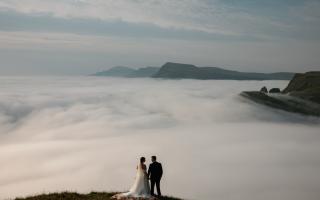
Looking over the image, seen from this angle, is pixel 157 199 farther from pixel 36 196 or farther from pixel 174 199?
pixel 36 196

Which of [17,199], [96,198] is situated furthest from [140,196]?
[17,199]

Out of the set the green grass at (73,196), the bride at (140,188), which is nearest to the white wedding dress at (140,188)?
the bride at (140,188)

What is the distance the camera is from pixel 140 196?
35.3 meters

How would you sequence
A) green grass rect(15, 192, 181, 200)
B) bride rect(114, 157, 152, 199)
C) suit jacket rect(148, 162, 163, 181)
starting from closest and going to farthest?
bride rect(114, 157, 152, 199)
green grass rect(15, 192, 181, 200)
suit jacket rect(148, 162, 163, 181)

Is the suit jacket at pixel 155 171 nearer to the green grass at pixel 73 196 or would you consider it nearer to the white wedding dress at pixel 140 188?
the white wedding dress at pixel 140 188

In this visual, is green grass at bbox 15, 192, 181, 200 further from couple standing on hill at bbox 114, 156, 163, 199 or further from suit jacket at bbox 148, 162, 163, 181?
suit jacket at bbox 148, 162, 163, 181

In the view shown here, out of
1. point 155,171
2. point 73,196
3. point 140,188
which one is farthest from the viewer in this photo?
point 155,171

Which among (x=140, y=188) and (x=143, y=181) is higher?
(x=143, y=181)

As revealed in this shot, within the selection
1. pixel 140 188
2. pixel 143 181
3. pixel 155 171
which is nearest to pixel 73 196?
pixel 140 188

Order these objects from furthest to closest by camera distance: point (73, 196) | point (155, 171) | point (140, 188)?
point (155, 171), point (73, 196), point (140, 188)

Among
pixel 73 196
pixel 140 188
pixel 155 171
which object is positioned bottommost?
pixel 73 196

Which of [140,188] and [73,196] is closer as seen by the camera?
[140,188]

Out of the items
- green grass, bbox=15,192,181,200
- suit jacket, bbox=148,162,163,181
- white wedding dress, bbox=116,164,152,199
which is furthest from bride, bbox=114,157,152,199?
A: green grass, bbox=15,192,181,200

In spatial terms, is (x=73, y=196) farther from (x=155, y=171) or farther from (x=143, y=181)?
(x=155, y=171)
